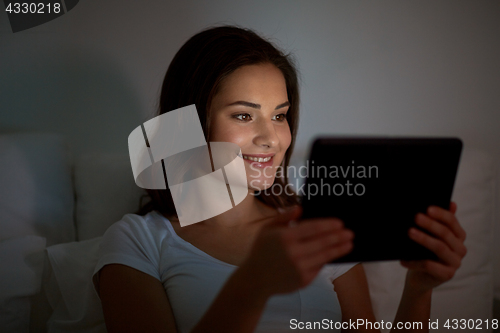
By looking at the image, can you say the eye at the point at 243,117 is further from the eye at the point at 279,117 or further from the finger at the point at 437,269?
the finger at the point at 437,269

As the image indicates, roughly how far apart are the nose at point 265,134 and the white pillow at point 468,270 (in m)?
0.40

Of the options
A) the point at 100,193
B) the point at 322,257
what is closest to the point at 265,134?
the point at 322,257

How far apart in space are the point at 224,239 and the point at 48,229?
46 centimetres

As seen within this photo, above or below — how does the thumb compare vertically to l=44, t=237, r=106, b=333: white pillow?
above

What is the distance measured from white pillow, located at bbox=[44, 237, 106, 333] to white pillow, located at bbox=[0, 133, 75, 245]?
0.12m

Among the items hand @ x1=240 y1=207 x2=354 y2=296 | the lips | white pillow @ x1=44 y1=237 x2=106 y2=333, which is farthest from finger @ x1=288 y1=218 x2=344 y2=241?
white pillow @ x1=44 y1=237 x2=106 y2=333

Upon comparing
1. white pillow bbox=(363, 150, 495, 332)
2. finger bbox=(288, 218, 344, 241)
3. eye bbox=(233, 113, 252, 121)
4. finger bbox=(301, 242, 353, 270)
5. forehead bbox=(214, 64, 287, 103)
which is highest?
forehead bbox=(214, 64, 287, 103)

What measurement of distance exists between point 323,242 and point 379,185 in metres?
0.12

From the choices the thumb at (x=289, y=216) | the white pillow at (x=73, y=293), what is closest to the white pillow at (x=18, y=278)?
the white pillow at (x=73, y=293)

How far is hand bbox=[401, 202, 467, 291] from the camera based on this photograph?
52cm

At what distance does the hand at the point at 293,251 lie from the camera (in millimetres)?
463

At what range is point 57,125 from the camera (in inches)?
35.2

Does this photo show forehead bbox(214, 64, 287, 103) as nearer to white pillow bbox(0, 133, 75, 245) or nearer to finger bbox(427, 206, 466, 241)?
finger bbox(427, 206, 466, 241)

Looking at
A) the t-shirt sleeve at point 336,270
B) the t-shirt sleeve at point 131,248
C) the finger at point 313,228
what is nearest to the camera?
the finger at point 313,228
